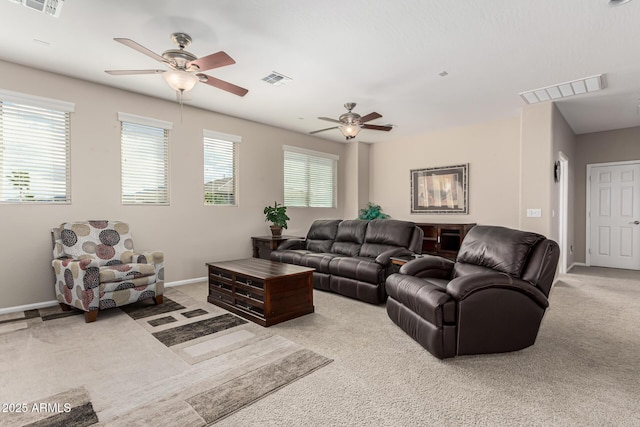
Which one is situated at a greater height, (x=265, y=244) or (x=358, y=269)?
(x=265, y=244)

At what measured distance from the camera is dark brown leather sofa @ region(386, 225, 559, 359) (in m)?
2.48

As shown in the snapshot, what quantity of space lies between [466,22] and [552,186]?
331cm

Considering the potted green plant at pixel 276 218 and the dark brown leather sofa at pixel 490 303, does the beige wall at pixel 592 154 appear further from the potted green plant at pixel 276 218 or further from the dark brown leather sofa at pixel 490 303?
the potted green plant at pixel 276 218

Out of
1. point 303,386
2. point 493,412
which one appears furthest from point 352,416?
point 493,412

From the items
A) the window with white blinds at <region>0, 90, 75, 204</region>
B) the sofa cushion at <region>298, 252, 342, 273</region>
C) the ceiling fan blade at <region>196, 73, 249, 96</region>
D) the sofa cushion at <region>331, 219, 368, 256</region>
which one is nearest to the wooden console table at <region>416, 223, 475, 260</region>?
the sofa cushion at <region>331, 219, 368, 256</region>

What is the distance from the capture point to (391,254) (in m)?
4.15

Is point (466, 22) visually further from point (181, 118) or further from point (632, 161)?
point (632, 161)

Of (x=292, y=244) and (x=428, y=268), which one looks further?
(x=292, y=244)

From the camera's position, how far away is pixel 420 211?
699 cm

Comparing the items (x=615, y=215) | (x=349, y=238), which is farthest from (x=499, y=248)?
(x=615, y=215)

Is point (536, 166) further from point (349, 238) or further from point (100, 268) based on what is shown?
point (100, 268)

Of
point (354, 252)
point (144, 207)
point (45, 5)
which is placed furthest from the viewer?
point (354, 252)

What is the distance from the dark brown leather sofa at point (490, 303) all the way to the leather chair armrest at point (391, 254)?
1.02m

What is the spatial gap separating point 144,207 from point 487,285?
14.7 ft
